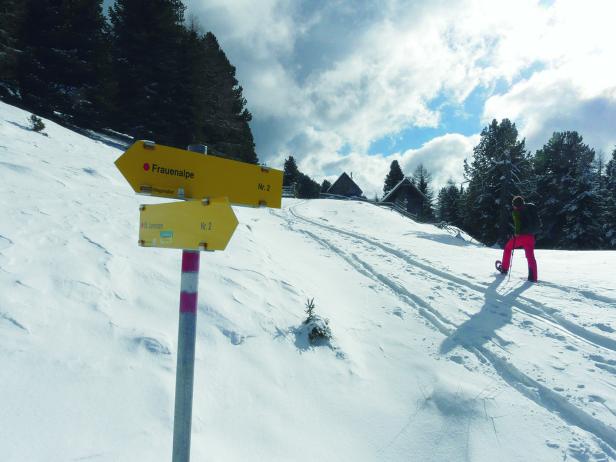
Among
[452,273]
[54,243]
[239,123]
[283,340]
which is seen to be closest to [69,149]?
[54,243]

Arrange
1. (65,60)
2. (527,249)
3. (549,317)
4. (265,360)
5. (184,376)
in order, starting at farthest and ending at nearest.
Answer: (65,60) → (527,249) → (549,317) → (265,360) → (184,376)

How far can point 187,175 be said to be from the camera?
6.19 ft

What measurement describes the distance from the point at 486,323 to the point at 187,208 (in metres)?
4.97

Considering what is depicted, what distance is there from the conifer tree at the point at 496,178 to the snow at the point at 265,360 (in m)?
25.5

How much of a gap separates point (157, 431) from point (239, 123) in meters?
29.6

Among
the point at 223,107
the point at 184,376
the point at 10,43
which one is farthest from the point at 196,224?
the point at 223,107

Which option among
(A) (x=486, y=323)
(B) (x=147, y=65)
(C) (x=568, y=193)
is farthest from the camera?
(C) (x=568, y=193)

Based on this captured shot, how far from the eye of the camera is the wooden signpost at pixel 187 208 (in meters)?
1.61

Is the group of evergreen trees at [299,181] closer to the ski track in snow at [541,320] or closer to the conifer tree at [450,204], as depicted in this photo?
the conifer tree at [450,204]

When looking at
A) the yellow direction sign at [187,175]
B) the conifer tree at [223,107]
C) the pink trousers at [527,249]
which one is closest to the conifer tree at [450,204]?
the conifer tree at [223,107]

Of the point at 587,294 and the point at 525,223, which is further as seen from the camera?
the point at 525,223

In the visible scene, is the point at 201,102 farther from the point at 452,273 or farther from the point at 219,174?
the point at 219,174

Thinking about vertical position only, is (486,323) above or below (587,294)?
below

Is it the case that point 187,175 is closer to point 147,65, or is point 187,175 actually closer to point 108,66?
point 108,66
